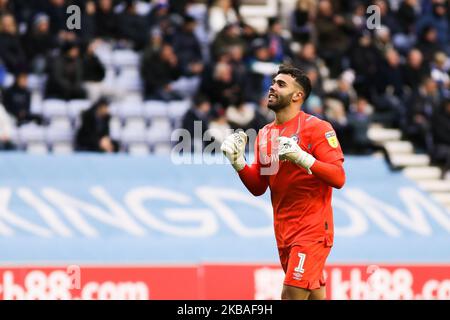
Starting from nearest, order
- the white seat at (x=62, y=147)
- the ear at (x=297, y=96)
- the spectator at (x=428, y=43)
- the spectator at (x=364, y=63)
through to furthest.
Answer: the ear at (x=297, y=96), the white seat at (x=62, y=147), the spectator at (x=364, y=63), the spectator at (x=428, y=43)

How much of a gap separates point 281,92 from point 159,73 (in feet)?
27.9

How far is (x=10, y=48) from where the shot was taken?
17.1m

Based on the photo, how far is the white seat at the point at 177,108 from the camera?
668 inches

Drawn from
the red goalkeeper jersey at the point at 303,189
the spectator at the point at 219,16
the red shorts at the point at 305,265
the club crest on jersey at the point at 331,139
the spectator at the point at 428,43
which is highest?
the spectator at the point at 219,16

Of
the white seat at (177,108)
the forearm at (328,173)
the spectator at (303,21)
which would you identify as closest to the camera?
the forearm at (328,173)

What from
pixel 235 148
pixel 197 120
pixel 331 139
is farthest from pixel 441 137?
pixel 235 148

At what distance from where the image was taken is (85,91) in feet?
55.9

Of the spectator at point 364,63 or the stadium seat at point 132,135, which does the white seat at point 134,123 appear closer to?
the stadium seat at point 132,135

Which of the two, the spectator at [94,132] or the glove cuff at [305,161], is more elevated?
the spectator at [94,132]

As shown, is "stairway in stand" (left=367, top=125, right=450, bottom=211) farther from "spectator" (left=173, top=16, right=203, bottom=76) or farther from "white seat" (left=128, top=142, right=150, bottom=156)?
"white seat" (left=128, top=142, right=150, bottom=156)

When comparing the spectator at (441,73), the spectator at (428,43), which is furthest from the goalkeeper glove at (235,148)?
the spectator at (428,43)
